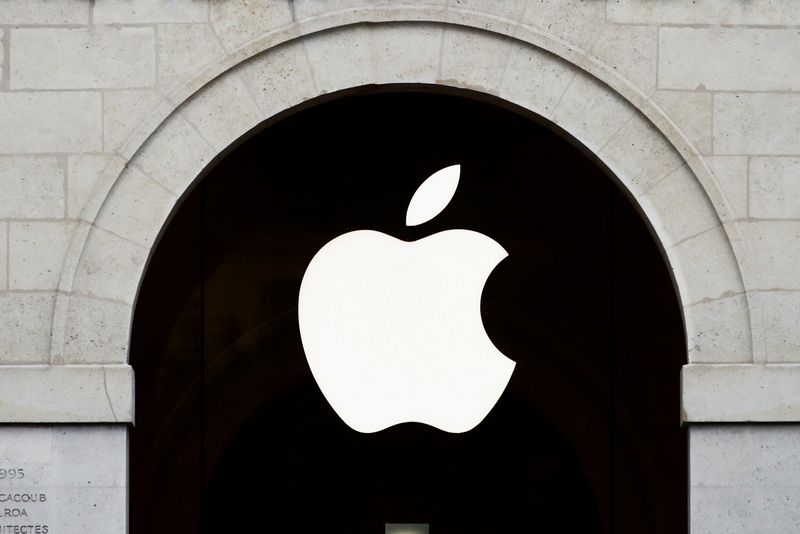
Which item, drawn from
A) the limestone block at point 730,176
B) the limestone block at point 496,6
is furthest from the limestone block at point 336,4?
the limestone block at point 730,176

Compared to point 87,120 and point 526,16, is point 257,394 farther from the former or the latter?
point 526,16

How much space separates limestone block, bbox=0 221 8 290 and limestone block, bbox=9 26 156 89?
4.03 feet

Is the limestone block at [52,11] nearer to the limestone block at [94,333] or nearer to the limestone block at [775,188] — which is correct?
the limestone block at [94,333]

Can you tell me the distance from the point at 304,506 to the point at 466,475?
6.31 ft

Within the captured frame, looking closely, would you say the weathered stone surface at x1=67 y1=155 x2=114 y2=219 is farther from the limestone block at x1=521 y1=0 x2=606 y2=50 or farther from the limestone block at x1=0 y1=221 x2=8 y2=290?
the limestone block at x1=521 y1=0 x2=606 y2=50

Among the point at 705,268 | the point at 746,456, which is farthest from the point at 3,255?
the point at 746,456

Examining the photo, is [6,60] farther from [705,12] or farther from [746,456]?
[746,456]

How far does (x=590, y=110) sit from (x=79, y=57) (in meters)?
4.42

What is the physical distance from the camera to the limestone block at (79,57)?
43.2 feet

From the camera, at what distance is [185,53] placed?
13.1m

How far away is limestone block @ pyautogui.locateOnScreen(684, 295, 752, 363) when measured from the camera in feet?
42.0

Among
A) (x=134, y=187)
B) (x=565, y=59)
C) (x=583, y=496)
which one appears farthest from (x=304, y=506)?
(x=565, y=59)

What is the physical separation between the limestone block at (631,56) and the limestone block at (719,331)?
1.92 metres

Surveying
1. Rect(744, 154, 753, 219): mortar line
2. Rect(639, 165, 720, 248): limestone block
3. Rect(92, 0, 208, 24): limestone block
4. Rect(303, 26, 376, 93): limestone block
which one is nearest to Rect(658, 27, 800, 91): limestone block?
Rect(744, 154, 753, 219): mortar line
